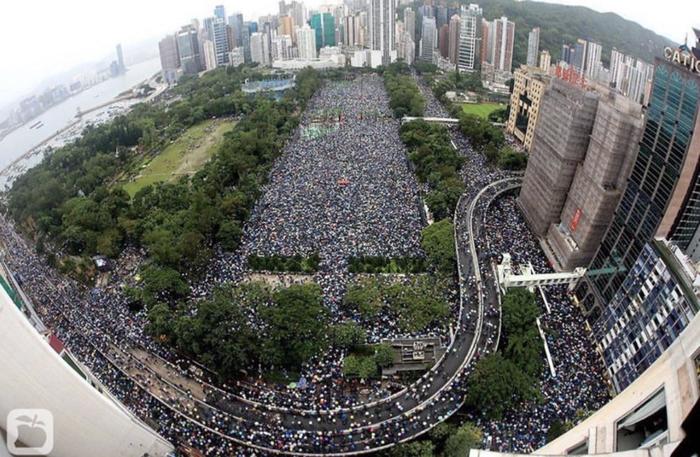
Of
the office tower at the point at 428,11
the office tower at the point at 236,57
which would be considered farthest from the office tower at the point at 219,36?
the office tower at the point at 428,11

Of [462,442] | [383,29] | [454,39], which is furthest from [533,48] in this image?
[462,442]

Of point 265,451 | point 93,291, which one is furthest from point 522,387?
point 93,291

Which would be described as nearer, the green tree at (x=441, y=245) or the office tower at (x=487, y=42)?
the green tree at (x=441, y=245)

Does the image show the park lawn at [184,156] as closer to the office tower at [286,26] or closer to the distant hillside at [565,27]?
the office tower at [286,26]

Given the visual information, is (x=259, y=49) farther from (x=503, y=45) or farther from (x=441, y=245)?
(x=441, y=245)

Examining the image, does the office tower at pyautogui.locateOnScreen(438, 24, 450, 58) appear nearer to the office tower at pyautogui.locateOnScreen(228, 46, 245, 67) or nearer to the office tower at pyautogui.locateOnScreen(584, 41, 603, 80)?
the office tower at pyautogui.locateOnScreen(584, 41, 603, 80)

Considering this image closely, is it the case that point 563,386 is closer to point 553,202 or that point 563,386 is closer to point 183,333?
point 553,202
